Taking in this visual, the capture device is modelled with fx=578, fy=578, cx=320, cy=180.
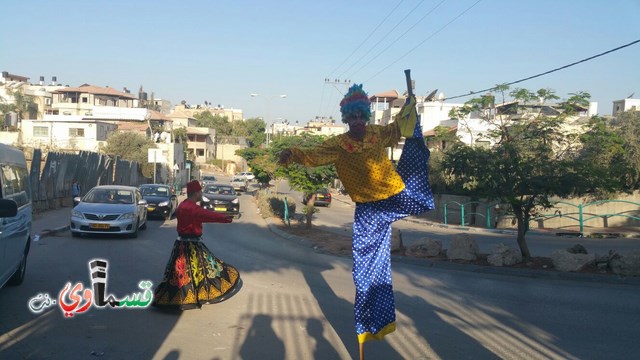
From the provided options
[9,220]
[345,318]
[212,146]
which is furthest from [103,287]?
[212,146]

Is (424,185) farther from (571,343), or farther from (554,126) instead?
(554,126)

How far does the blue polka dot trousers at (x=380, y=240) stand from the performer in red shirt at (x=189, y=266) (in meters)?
2.20

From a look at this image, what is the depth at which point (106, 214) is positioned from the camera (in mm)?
15352

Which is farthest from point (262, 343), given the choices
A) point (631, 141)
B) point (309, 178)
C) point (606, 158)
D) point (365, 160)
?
point (631, 141)

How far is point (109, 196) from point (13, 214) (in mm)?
11799

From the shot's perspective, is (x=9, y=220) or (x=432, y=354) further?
(x=9, y=220)

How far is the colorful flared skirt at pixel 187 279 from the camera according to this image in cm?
718

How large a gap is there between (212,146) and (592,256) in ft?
293

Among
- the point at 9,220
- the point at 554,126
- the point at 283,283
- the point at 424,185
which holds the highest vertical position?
the point at 554,126

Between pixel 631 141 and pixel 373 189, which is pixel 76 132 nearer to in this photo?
pixel 631 141

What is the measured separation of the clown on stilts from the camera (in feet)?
18.0

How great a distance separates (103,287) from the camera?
7297mm

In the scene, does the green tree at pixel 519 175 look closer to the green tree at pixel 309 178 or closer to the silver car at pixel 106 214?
the green tree at pixel 309 178

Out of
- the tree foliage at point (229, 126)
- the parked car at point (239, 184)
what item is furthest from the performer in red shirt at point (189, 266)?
the tree foliage at point (229, 126)
